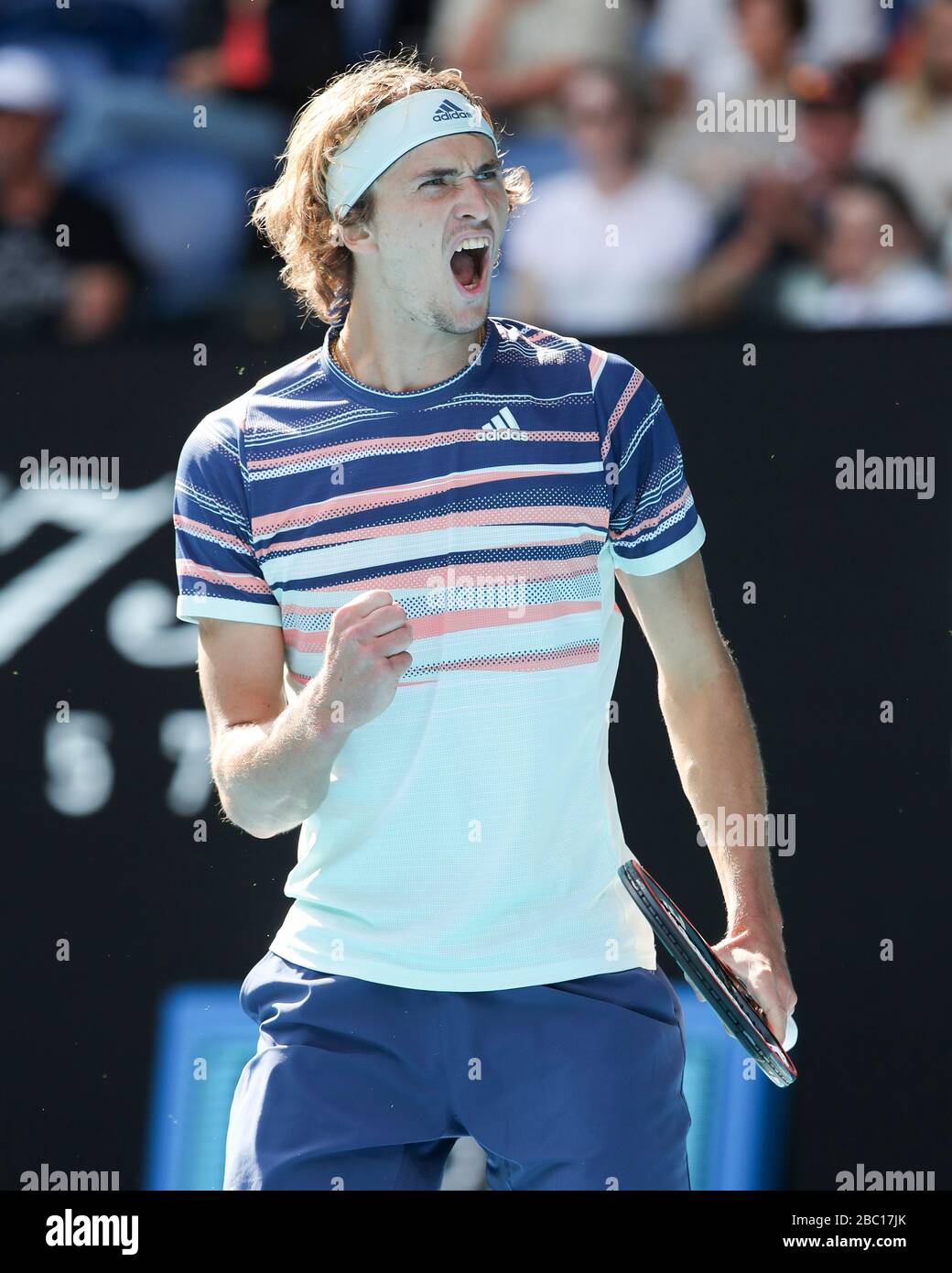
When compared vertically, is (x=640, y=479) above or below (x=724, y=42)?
below

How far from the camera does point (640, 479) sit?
2422 mm

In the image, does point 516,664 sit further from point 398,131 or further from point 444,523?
point 398,131

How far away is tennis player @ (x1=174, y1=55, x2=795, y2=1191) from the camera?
221 centimetres

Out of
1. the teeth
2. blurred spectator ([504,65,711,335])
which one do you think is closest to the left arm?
the teeth

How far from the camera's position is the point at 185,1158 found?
11.5ft

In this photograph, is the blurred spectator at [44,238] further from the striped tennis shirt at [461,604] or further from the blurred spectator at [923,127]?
the blurred spectator at [923,127]

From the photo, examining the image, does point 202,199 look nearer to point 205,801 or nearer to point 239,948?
point 205,801

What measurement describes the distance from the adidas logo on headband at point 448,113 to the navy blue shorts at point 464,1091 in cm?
122

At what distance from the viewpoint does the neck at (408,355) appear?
7.95ft

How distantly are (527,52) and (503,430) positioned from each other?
78.3 inches

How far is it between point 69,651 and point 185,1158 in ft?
3.56

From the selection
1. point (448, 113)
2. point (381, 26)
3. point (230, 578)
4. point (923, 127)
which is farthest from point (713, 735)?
point (381, 26)

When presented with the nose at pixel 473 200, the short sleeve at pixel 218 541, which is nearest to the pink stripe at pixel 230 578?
the short sleeve at pixel 218 541

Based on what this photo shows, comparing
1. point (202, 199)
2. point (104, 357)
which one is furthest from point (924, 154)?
point (104, 357)
